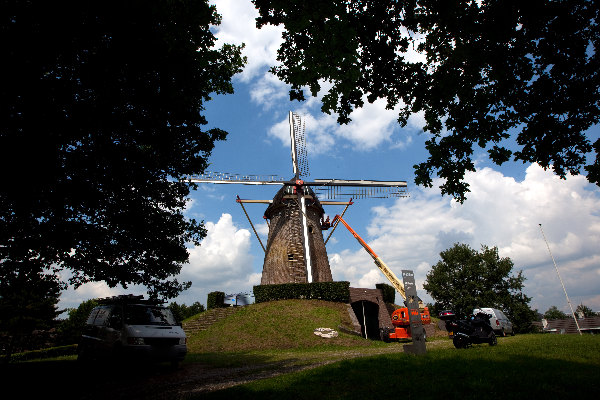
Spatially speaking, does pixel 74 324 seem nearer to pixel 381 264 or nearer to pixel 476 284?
pixel 381 264

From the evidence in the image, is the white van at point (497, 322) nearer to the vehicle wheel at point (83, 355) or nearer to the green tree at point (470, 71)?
the green tree at point (470, 71)

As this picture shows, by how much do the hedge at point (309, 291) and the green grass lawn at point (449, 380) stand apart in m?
16.0

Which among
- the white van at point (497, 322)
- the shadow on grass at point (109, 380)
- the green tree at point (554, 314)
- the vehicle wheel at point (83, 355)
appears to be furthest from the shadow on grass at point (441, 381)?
the green tree at point (554, 314)

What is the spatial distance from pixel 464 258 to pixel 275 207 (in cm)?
2731

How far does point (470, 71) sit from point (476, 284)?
1581 inches

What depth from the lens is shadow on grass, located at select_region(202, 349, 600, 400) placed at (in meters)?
4.64

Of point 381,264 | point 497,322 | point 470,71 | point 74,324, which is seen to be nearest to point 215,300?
point 381,264

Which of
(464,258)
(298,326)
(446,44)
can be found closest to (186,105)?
(446,44)

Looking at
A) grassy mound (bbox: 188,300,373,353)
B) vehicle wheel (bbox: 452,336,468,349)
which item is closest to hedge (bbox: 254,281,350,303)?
grassy mound (bbox: 188,300,373,353)

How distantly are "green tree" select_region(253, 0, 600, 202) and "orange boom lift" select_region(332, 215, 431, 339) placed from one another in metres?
8.56

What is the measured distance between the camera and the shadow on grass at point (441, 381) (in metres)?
A: 4.64

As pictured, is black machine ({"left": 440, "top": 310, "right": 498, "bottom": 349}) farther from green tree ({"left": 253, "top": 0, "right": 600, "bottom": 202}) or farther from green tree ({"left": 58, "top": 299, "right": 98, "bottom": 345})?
green tree ({"left": 58, "top": 299, "right": 98, "bottom": 345})

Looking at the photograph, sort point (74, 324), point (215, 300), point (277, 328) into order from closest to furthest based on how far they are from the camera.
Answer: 1. point (277, 328)
2. point (215, 300)
3. point (74, 324)

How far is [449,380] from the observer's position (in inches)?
213
